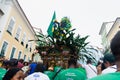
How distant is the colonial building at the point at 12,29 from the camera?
1745cm

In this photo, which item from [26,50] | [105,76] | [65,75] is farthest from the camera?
[26,50]

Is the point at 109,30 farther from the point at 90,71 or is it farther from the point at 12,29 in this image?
the point at 90,71

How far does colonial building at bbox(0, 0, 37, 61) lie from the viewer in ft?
57.3

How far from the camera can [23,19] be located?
72.9ft

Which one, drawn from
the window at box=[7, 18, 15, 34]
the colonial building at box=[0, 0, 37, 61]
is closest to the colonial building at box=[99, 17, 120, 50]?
the colonial building at box=[0, 0, 37, 61]

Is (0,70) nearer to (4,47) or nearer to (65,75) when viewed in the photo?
(65,75)

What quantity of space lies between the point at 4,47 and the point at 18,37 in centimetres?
409

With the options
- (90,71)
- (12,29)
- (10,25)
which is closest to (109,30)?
(12,29)

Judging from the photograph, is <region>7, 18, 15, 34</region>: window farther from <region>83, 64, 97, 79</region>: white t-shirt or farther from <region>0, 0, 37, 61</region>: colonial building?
<region>83, 64, 97, 79</region>: white t-shirt

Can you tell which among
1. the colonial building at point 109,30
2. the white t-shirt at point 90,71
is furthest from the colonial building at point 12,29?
the colonial building at point 109,30

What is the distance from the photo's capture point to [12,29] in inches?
770

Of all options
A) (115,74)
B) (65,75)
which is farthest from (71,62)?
(115,74)

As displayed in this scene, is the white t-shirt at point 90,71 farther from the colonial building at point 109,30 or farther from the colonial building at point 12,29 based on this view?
the colonial building at point 109,30

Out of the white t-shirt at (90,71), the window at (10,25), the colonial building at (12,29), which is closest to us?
the white t-shirt at (90,71)
